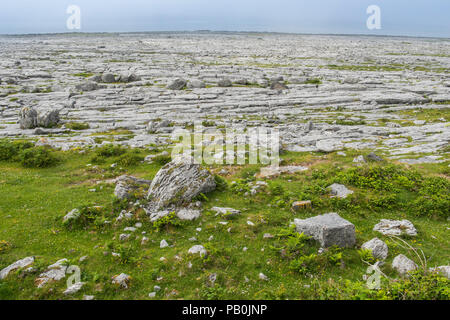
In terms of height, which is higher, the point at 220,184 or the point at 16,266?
the point at 220,184

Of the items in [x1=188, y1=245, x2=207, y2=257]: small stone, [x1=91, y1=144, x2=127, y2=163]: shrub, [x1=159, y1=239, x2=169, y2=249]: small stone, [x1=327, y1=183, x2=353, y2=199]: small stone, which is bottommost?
[x1=159, y1=239, x2=169, y2=249]: small stone

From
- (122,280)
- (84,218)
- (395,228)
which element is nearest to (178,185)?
(84,218)

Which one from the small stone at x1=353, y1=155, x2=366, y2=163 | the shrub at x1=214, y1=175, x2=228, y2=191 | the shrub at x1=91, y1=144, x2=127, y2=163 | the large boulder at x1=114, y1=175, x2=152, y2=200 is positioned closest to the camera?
the large boulder at x1=114, y1=175, x2=152, y2=200

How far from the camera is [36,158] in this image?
23.7m

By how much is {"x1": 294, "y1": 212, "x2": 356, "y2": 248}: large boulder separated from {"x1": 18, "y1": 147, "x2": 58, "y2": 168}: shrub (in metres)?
22.9

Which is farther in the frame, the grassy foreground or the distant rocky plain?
the distant rocky plain

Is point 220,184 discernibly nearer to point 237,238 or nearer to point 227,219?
point 227,219

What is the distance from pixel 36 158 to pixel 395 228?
27.4 meters

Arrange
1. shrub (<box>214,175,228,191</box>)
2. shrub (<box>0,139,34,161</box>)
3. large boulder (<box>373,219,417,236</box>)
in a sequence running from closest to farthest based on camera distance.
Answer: large boulder (<box>373,219,417,236</box>)
shrub (<box>214,175,228,191</box>)
shrub (<box>0,139,34,161</box>)

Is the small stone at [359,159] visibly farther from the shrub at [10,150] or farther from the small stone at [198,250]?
the shrub at [10,150]

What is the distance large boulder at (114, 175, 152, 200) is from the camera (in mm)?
15594

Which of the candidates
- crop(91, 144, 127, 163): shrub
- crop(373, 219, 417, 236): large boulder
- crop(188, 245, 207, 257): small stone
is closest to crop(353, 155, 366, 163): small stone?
crop(373, 219, 417, 236): large boulder

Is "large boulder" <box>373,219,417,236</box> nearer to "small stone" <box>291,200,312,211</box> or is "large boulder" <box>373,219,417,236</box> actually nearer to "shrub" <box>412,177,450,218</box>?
"shrub" <box>412,177,450,218</box>
